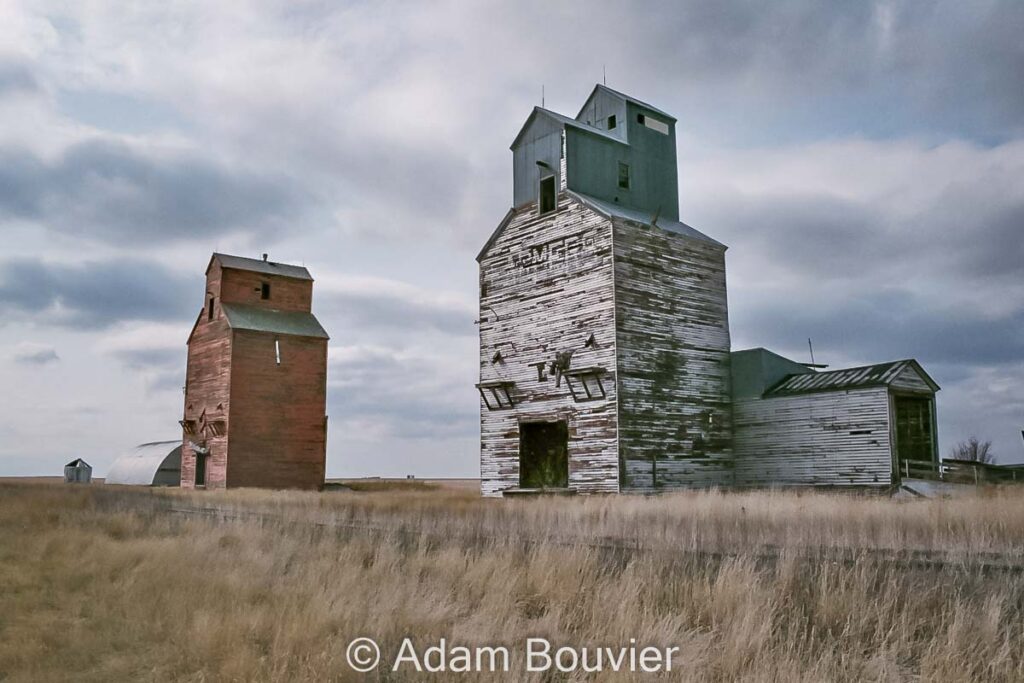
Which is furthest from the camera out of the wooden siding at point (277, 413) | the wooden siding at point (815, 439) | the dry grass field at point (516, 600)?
the wooden siding at point (277, 413)

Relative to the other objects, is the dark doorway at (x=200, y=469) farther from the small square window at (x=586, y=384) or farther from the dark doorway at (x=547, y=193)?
the dark doorway at (x=547, y=193)

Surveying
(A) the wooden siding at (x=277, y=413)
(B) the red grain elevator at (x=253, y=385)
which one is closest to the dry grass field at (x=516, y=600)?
(A) the wooden siding at (x=277, y=413)

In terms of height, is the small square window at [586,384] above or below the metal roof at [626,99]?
below

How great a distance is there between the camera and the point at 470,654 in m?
7.36

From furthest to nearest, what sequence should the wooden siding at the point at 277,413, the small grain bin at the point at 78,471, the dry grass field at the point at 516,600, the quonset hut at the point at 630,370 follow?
the small grain bin at the point at 78,471, the wooden siding at the point at 277,413, the quonset hut at the point at 630,370, the dry grass field at the point at 516,600

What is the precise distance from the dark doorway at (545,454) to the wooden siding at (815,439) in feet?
20.3

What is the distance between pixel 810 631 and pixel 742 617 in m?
0.78

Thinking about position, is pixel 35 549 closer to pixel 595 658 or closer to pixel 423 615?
pixel 423 615

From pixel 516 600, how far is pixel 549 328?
794 inches

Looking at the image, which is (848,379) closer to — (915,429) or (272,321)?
(915,429)

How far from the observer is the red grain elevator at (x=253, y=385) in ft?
129

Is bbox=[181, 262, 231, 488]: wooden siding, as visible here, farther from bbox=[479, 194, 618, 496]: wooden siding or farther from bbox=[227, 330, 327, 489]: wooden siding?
bbox=[479, 194, 618, 496]: wooden siding

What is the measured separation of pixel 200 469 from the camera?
40812 millimetres

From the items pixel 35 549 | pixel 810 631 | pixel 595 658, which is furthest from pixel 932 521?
pixel 35 549
